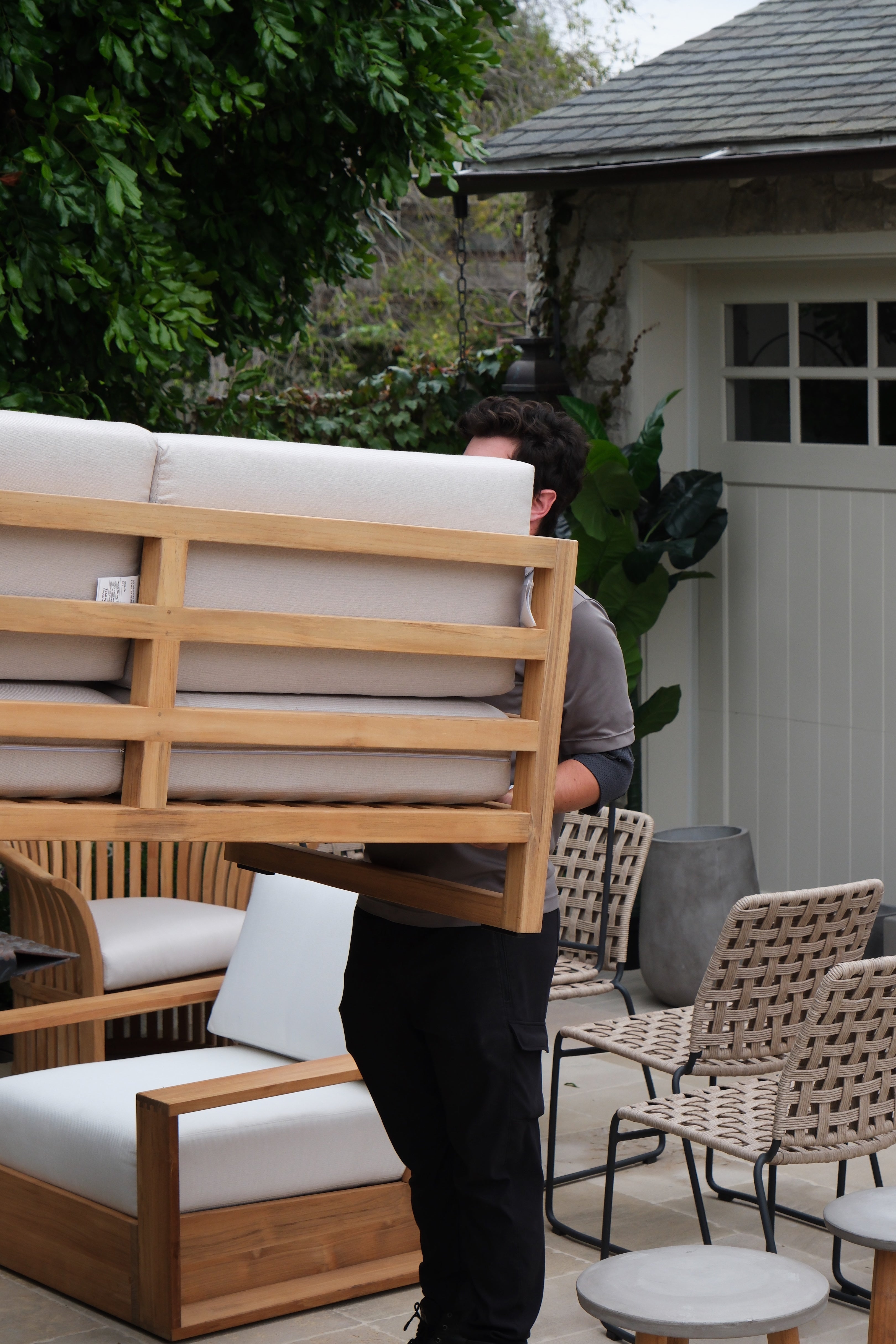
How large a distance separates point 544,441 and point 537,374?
14.7 feet

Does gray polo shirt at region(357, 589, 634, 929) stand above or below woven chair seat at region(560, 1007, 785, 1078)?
above

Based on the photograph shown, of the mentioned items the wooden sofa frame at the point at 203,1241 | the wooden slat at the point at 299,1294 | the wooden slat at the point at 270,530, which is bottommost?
the wooden slat at the point at 299,1294

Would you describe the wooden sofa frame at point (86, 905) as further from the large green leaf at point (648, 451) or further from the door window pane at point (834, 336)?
the door window pane at point (834, 336)

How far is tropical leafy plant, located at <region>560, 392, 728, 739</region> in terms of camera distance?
686 cm

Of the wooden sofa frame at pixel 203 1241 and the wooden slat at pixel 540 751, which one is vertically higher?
the wooden slat at pixel 540 751

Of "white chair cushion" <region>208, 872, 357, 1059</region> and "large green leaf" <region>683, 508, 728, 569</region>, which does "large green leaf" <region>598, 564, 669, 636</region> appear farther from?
"white chair cushion" <region>208, 872, 357, 1059</region>

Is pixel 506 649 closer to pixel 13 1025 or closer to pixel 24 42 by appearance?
pixel 13 1025

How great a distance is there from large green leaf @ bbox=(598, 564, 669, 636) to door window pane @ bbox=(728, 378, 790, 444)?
30.4 inches

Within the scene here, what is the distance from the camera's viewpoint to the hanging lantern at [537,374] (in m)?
7.46

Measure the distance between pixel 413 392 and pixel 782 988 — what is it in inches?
170

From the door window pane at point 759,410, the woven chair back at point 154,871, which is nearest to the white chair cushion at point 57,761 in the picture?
the woven chair back at point 154,871

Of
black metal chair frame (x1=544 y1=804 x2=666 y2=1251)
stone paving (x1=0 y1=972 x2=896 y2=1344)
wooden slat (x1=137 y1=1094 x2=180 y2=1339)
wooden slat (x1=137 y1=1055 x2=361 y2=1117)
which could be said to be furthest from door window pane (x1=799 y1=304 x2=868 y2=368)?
wooden slat (x1=137 y1=1094 x2=180 y2=1339)

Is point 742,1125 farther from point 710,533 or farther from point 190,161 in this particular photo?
point 190,161

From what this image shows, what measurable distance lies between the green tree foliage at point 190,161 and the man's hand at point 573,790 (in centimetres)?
288
